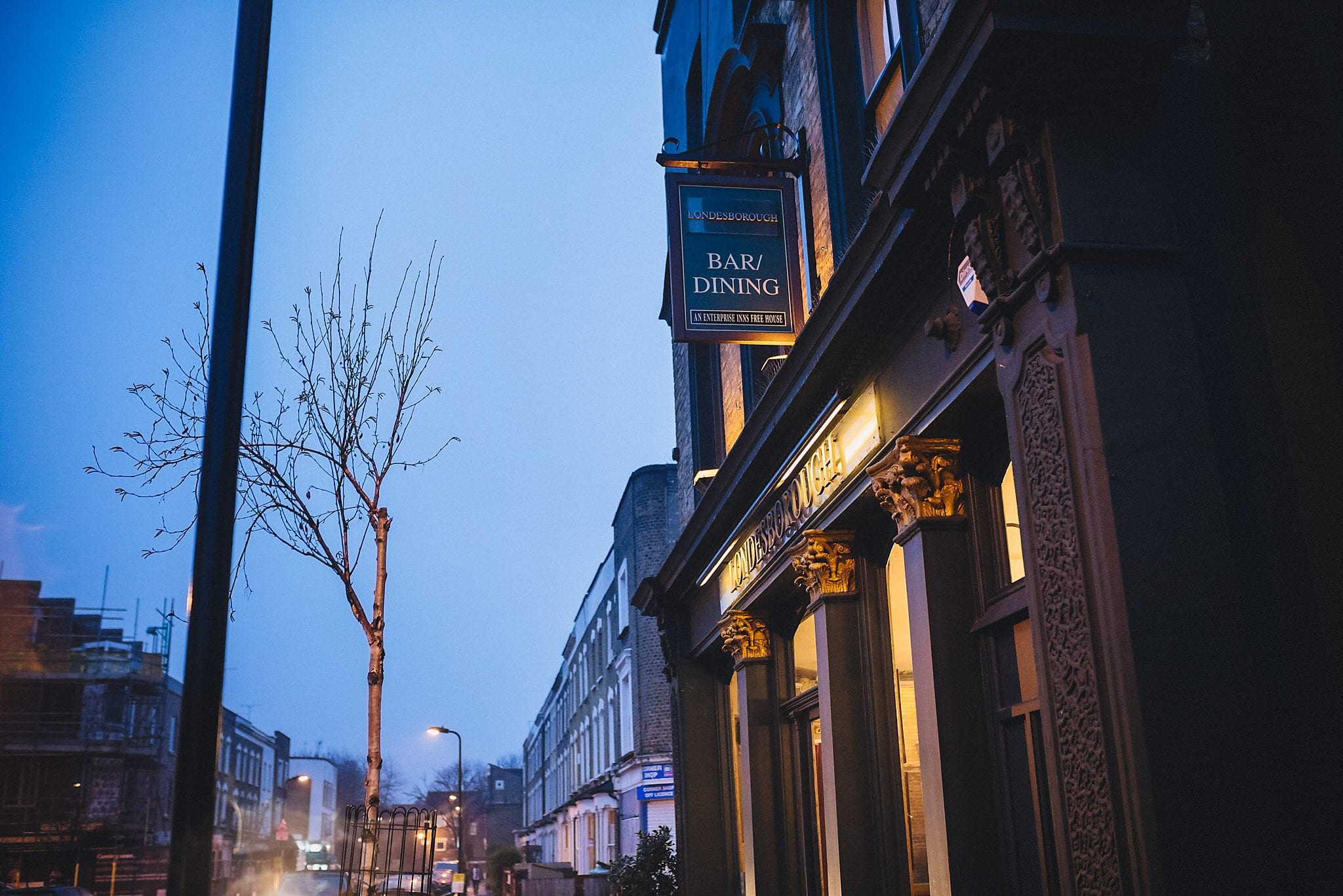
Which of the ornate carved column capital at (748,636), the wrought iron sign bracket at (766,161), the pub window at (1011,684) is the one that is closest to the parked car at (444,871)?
the ornate carved column capital at (748,636)

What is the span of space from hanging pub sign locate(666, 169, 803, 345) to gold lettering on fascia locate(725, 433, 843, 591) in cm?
133

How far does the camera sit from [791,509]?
34.4 ft

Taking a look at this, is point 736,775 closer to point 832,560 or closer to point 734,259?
point 832,560

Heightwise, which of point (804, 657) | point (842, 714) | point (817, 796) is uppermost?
point (804, 657)

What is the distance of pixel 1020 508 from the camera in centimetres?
564

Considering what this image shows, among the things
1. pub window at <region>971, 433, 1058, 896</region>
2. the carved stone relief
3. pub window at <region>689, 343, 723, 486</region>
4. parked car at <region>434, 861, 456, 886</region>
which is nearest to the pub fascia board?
pub window at <region>971, 433, 1058, 896</region>

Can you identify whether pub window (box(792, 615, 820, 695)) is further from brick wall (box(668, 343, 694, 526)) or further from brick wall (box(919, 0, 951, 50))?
brick wall (box(919, 0, 951, 50))

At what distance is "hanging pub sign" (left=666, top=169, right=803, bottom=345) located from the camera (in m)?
10.3

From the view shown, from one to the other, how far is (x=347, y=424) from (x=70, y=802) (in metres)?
6.82

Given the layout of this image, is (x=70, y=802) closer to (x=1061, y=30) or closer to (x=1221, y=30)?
(x=1061, y=30)

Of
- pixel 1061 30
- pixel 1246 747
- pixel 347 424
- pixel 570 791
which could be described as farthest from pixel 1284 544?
pixel 570 791

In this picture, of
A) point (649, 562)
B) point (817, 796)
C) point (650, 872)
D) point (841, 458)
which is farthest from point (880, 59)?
point (649, 562)

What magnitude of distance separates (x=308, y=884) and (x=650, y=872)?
21.9 metres

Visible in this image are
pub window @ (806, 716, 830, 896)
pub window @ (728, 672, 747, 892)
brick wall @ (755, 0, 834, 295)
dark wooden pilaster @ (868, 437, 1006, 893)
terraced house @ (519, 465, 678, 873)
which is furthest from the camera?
terraced house @ (519, 465, 678, 873)
